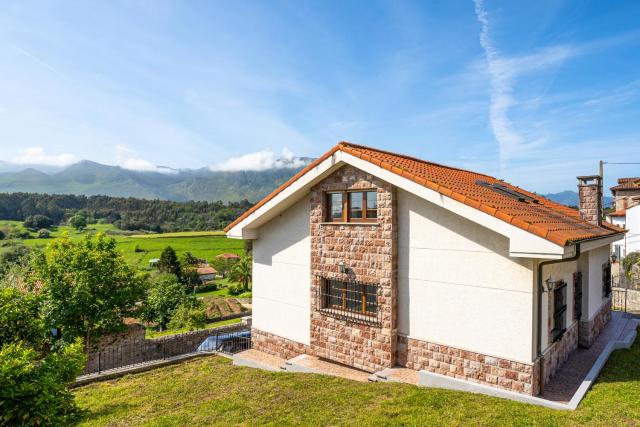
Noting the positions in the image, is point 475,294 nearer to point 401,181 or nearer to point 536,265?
point 536,265

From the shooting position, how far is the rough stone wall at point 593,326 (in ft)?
37.9

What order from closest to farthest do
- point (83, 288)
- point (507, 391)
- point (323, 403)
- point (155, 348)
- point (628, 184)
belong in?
point (507, 391) → point (323, 403) → point (83, 288) → point (155, 348) → point (628, 184)

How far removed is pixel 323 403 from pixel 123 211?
15781 centimetres

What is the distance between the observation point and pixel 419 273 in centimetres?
979

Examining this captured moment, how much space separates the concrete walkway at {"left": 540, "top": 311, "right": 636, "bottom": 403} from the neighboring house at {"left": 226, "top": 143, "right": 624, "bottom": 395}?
0.28 metres

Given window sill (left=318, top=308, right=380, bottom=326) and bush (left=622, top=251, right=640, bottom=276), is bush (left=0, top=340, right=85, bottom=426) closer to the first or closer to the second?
window sill (left=318, top=308, right=380, bottom=326)

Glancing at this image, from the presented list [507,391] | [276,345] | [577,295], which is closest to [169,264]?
[276,345]

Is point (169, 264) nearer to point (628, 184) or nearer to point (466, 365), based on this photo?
point (466, 365)

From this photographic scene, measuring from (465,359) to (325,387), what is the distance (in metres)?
3.48

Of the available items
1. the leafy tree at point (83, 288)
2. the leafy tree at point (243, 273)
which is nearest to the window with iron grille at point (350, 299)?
the leafy tree at point (83, 288)

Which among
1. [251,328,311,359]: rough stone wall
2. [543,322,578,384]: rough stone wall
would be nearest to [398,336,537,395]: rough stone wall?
[543,322,578,384]: rough stone wall

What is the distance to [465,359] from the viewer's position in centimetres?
895

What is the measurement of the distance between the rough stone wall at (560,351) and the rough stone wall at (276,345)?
659 centimetres

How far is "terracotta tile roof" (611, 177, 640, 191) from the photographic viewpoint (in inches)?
1661
